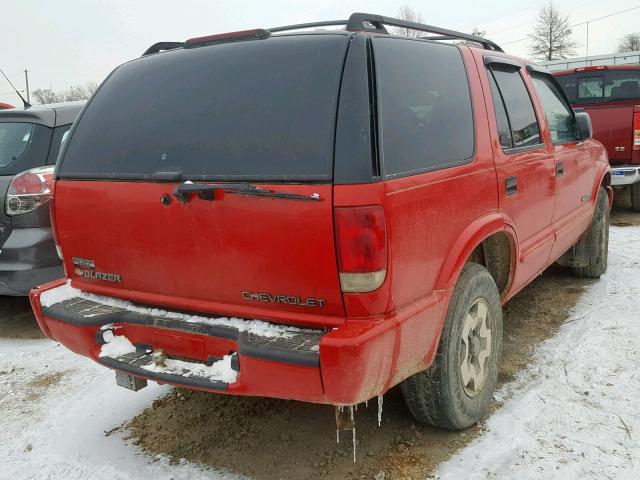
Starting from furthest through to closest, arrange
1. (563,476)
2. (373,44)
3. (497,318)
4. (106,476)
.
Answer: (497,318) < (106,476) < (563,476) < (373,44)

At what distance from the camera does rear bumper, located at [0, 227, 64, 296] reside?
13.4 feet

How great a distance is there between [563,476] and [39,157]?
400 centimetres

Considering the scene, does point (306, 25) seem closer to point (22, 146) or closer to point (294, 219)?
point (294, 219)

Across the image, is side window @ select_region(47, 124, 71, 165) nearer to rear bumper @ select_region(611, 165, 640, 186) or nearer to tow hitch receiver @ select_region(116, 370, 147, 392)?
tow hitch receiver @ select_region(116, 370, 147, 392)

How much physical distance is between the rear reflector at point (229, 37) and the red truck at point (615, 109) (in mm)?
6076

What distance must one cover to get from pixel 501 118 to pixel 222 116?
5.22 feet

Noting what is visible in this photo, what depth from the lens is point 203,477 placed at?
257 centimetres

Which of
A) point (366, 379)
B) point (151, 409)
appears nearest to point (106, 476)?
point (151, 409)

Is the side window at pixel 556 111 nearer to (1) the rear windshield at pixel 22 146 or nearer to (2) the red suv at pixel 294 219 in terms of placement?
(2) the red suv at pixel 294 219

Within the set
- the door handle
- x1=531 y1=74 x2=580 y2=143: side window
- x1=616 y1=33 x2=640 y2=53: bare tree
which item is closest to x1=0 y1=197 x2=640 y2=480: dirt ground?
the door handle

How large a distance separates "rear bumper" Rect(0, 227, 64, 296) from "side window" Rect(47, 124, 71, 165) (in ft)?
1.89

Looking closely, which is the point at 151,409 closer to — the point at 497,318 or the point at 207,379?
the point at 207,379

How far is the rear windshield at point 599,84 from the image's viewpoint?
837cm

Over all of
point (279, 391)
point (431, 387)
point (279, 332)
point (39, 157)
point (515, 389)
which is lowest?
point (515, 389)
